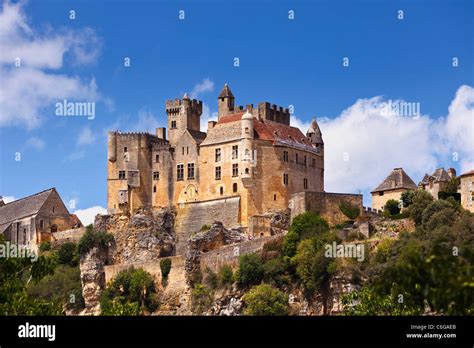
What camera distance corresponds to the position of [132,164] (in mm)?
82812

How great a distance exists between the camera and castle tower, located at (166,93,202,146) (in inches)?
3322

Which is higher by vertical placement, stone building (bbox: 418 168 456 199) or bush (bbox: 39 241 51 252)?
stone building (bbox: 418 168 456 199)

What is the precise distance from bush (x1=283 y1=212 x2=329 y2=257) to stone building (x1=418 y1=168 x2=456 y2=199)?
10227 millimetres

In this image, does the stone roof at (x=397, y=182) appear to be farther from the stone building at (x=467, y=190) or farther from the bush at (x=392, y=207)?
the stone building at (x=467, y=190)

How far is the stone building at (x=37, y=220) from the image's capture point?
88.4 m

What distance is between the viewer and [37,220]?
88812 mm

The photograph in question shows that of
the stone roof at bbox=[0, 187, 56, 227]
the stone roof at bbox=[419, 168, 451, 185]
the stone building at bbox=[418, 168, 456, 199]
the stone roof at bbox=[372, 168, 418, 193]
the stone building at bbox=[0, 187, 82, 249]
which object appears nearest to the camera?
the stone building at bbox=[418, 168, 456, 199]

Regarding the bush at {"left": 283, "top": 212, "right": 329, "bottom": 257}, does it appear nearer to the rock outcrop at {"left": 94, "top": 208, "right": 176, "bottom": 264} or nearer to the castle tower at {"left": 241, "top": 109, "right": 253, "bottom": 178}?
the castle tower at {"left": 241, "top": 109, "right": 253, "bottom": 178}

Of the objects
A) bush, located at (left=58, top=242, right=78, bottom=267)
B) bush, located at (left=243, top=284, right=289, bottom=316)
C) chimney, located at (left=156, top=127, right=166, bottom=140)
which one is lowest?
bush, located at (left=243, top=284, right=289, bottom=316)

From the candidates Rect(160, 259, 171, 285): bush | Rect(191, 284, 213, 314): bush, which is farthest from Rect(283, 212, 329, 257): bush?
Rect(160, 259, 171, 285): bush
